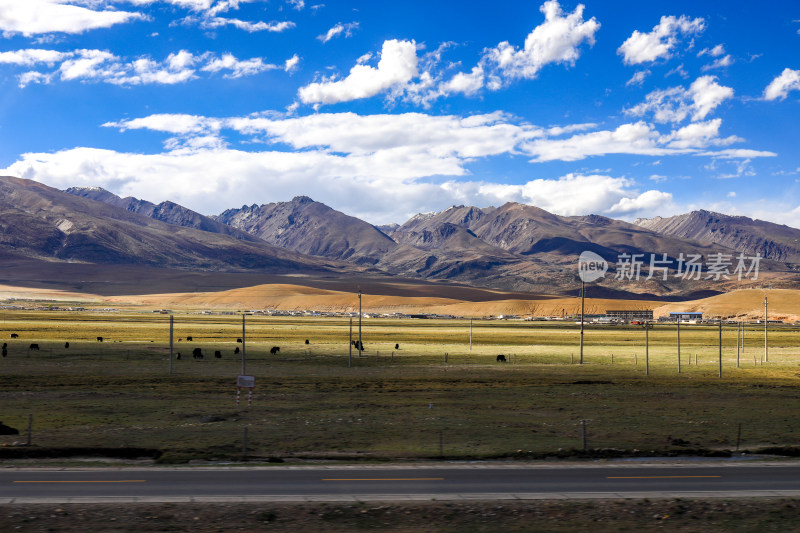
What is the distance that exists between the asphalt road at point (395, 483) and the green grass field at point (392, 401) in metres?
3.41

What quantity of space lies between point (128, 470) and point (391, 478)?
30.5ft

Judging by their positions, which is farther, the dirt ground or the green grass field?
the green grass field

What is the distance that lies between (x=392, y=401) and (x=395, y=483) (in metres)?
22.4

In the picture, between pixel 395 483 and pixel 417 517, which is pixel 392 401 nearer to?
pixel 395 483

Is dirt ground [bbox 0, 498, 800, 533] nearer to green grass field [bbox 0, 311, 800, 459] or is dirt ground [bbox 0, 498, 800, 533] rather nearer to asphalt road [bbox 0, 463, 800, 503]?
asphalt road [bbox 0, 463, 800, 503]

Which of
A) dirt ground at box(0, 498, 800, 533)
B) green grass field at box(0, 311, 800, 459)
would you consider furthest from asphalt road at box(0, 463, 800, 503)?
green grass field at box(0, 311, 800, 459)

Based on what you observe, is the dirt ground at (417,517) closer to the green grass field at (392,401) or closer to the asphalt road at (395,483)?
the asphalt road at (395,483)

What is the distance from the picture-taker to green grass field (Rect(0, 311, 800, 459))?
105 ft

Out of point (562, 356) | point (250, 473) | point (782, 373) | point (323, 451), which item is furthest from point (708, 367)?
point (250, 473)

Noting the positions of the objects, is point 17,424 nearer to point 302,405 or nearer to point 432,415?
point 302,405

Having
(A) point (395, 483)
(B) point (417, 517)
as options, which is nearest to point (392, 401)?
(A) point (395, 483)

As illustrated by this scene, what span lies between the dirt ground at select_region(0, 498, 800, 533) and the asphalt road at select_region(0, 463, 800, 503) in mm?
936

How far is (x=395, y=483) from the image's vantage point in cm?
2342

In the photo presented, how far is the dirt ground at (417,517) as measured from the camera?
18.6 metres
